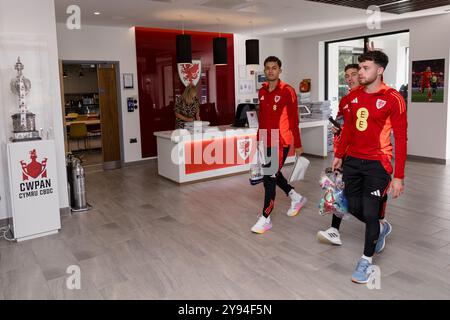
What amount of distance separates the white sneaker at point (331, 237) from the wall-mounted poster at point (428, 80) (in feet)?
16.8

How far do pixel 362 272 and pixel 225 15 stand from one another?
5268 mm

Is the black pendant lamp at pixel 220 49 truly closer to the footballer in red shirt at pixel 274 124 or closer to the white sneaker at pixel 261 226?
the footballer in red shirt at pixel 274 124

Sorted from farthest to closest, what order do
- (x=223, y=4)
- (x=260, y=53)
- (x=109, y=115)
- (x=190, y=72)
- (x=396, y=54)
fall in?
(x=260, y=53) → (x=190, y=72) → (x=396, y=54) → (x=109, y=115) → (x=223, y=4)

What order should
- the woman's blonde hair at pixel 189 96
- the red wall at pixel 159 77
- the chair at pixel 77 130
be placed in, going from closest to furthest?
1. the woman's blonde hair at pixel 189 96
2. the red wall at pixel 159 77
3. the chair at pixel 77 130

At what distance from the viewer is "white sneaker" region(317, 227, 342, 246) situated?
3.75 meters

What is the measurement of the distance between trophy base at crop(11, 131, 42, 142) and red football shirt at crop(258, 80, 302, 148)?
2.36m

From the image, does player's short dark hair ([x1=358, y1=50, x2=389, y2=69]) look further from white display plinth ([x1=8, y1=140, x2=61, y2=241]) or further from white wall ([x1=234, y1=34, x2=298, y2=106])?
white wall ([x1=234, y1=34, x2=298, y2=106])

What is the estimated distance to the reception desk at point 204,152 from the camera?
6312mm

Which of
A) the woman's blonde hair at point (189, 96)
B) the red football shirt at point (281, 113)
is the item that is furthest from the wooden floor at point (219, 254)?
the woman's blonde hair at point (189, 96)

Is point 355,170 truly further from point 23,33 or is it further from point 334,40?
point 334,40

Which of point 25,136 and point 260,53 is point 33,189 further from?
point 260,53

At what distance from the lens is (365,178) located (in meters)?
3.04

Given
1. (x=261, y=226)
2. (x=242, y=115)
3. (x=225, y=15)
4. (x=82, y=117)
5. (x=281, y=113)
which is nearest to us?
(x=281, y=113)

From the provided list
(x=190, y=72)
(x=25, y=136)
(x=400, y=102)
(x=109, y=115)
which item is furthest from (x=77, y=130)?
(x=400, y=102)
